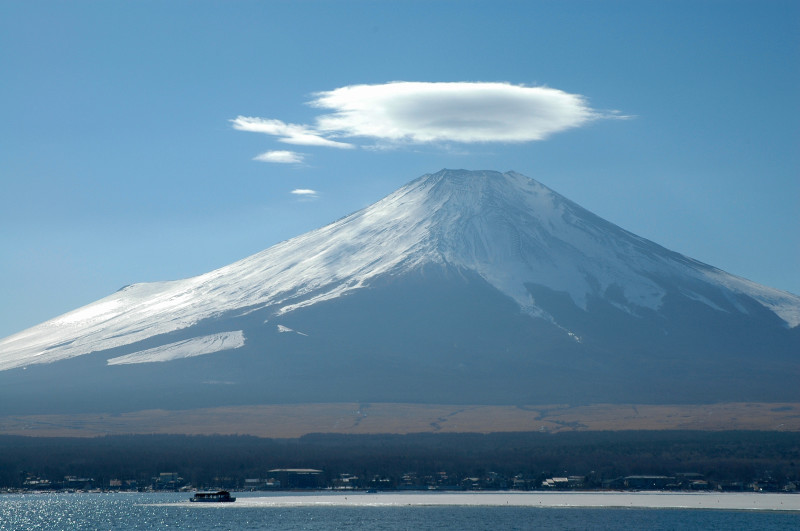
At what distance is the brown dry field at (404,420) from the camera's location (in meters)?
164

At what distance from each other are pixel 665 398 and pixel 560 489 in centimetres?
8571

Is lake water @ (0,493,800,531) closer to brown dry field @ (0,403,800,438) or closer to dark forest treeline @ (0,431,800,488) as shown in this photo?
dark forest treeline @ (0,431,800,488)

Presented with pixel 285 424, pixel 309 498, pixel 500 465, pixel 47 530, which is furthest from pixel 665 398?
pixel 47 530

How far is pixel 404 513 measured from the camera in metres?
94.8

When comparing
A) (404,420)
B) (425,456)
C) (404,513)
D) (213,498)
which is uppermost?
(404,420)

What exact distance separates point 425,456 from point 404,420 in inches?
1780

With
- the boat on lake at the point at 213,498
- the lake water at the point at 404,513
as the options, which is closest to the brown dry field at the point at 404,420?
the boat on lake at the point at 213,498

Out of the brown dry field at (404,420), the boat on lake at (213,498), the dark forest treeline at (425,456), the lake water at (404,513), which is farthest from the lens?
the brown dry field at (404,420)

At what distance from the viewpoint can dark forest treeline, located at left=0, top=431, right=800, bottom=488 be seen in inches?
4769

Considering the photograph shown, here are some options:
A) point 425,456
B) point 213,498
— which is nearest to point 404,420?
point 425,456

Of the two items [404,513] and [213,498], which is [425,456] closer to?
[213,498]

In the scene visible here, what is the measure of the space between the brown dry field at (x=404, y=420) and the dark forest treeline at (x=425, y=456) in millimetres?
12949

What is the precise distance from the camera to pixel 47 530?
84.4 metres

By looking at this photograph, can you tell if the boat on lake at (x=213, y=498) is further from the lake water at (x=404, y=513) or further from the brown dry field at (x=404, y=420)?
the brown dry field at (x=404, y=420)
